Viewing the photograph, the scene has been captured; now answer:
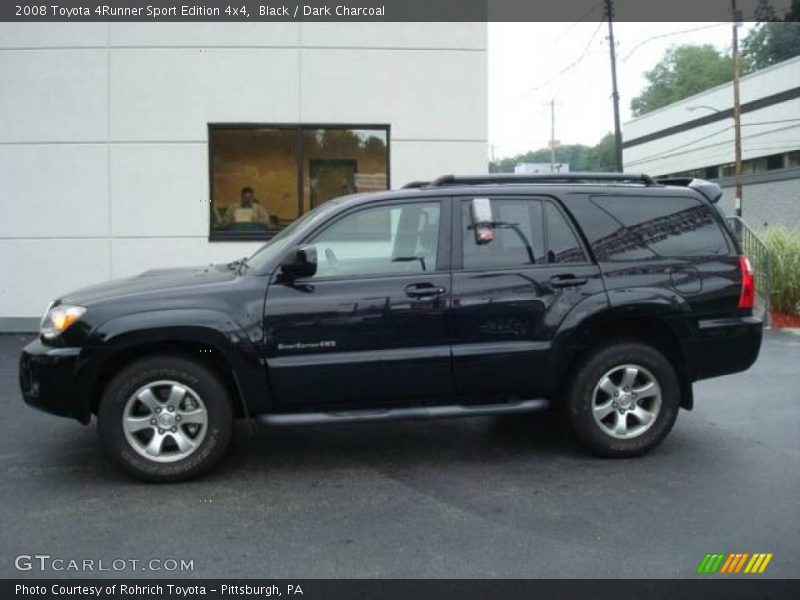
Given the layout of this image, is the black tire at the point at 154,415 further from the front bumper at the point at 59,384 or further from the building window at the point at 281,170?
the building window at the point at 281,170

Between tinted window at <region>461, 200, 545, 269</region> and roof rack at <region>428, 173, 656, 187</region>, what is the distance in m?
0.25

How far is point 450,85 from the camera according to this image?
417 inches

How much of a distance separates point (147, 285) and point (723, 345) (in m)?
3.86

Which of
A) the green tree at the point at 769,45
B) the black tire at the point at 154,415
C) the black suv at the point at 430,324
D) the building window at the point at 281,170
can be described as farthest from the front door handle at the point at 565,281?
the green tree at the point at 769,45

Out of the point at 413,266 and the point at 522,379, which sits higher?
the point at 413,266

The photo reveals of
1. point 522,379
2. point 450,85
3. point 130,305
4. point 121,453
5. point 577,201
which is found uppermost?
point 450,85

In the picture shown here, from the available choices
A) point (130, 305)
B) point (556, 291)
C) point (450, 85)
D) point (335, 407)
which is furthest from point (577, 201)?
point (450, 85)

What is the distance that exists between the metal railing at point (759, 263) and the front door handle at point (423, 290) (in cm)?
788

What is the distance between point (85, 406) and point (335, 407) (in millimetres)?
1524

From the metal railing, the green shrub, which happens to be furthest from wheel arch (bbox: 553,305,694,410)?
the green shrub

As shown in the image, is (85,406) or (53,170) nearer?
(85,406)

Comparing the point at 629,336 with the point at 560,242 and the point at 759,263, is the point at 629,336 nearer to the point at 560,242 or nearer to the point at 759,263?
the point at 560,242

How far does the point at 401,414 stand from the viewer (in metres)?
5.10
